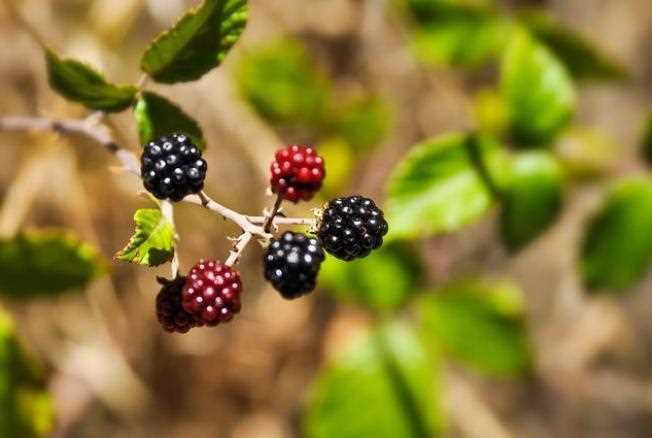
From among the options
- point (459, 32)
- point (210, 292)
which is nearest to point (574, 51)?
point (459, 32)

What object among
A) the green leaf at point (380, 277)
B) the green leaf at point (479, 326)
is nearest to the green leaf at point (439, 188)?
the green leaf at point (380, 277)

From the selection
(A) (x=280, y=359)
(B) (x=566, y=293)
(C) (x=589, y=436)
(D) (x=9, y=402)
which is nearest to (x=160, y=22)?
(A) (x=280, y=359)

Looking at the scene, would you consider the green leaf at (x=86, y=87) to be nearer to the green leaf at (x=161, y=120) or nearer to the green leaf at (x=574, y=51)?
the green leaf at (x=161, y=120)

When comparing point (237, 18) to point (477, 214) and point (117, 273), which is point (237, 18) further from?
point (117, 273)

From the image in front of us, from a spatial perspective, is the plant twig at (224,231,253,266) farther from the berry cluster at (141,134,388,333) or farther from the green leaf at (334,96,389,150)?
the green leaf at (334,96,389,150)

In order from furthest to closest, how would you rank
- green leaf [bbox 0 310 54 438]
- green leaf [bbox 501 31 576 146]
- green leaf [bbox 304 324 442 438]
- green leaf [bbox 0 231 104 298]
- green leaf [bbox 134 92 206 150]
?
green leaf [bbox 304 324 442 438]
green leaf [bbox 501 31 576 146]
green leaf [bbox 0 310 54 438]
green leaf [bbox 0 231 104 298]
green leaf [bbox 134 92 206 150]

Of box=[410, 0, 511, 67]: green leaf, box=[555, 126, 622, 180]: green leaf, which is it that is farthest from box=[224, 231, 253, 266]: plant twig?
box=[555, 126, 622, 180]: green leaf

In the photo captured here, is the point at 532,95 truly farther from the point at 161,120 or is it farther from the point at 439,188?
the point at 161,120
